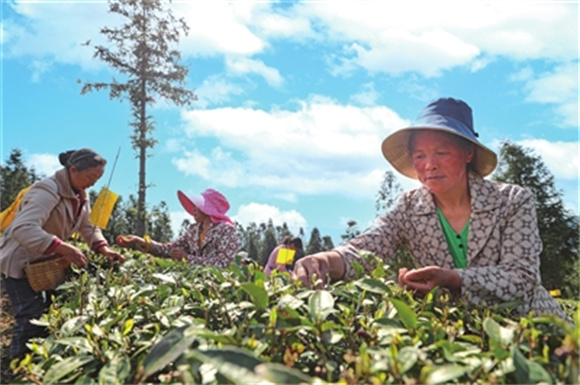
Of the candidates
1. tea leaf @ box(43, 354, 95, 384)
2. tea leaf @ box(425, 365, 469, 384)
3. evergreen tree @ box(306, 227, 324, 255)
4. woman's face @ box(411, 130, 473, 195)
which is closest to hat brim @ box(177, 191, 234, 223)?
woman's face @ box(411, 130, 473, 195)

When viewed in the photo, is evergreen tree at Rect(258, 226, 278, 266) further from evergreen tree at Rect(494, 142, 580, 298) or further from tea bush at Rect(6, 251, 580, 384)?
tea bush at Rect(6, 251, 580, 384)

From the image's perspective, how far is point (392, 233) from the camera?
2680 millimetres

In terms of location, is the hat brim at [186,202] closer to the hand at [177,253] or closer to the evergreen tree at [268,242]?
the hand at [177,253]

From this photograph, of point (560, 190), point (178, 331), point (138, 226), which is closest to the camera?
point (178, 331)

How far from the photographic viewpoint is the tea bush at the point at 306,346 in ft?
3.19

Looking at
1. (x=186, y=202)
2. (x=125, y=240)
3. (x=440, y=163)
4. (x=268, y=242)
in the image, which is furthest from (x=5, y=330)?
(x=268, y=242)

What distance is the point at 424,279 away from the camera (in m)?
1.84

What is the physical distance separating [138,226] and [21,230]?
45.0 ft

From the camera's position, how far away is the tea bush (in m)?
0.97

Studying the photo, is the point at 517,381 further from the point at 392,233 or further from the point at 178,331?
the point at 392,233

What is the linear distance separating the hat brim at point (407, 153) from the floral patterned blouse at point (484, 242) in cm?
9

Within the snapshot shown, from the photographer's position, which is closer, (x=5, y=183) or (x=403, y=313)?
(x=403, y=313)

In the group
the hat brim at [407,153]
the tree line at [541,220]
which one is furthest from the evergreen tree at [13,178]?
the hat brim at [407,153]

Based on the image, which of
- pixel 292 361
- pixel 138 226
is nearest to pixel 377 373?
pixel 292 361
